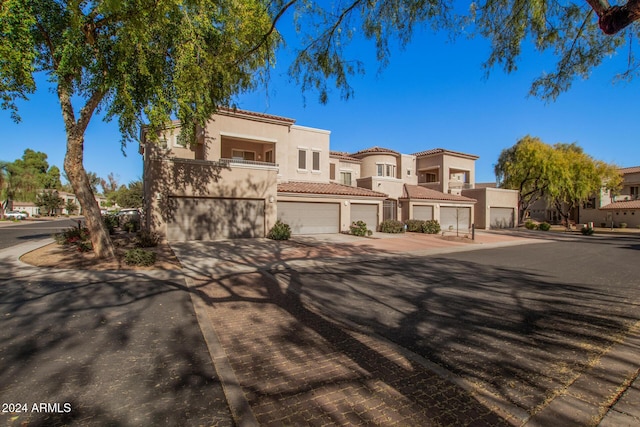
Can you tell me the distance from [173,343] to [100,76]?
1004cm

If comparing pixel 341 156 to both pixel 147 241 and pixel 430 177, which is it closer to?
pixel 430 177

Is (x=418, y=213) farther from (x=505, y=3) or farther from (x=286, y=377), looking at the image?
(x=286, y=377)

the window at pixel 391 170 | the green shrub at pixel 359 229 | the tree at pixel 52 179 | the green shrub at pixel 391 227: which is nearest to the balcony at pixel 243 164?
the green shrub at pixel 359 229

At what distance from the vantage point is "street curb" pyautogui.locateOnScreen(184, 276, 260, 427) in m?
2.99

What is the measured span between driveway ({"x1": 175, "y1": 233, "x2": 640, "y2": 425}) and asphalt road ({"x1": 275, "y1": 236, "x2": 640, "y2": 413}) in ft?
0.09

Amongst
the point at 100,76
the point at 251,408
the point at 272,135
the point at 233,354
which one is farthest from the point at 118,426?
the point at 272,135

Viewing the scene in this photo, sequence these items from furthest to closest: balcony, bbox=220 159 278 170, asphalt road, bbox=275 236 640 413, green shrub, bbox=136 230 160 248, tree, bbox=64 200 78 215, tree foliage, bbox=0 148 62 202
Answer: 1. tree, bbox=64 200 78 215
2. tree foliage, bbox=0 148 62 202
3. balcony, bbox=220 159 278 170
4. green shrub, bbox=136 230 160 248
5. asphalt road, bbox=275 236 640 413

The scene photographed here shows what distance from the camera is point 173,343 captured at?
4.75 meters

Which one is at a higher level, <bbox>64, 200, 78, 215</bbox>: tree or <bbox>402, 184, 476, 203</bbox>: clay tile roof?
<bbox>402, 184, 476, 203</bbox>: clay tile roof

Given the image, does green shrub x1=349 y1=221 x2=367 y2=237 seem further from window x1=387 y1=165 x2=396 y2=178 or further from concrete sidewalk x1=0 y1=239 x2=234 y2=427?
concrete sidewalk x1=0 y1=239 x2=234 y2=427

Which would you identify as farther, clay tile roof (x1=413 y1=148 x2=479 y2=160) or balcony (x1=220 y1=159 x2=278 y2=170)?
clay tile roof (x1=413 y1=148 x2=479 y2=160)

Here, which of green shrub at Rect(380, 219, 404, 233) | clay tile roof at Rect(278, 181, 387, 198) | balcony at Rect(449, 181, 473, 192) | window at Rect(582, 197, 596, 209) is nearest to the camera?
clay tile roof at Rect(278, 181, 387, 198)

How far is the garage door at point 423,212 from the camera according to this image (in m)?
29.0

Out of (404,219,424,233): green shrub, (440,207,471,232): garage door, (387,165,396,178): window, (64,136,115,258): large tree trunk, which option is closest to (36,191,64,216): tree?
(64,136,115,258): large tree trunk
